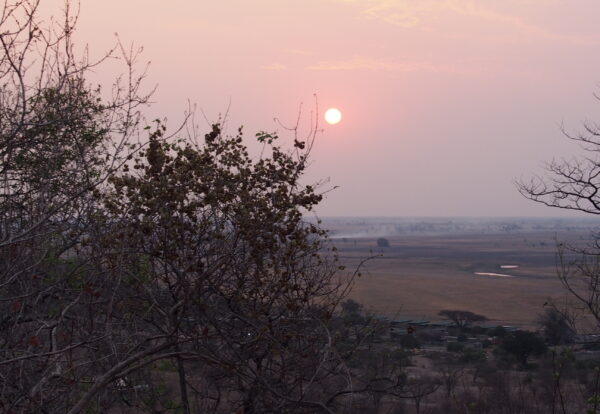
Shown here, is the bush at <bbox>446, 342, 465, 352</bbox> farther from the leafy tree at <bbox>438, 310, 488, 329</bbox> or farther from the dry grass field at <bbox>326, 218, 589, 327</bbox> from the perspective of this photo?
the leafy tree at <bbox>438, 310, 488, 329</bbox>

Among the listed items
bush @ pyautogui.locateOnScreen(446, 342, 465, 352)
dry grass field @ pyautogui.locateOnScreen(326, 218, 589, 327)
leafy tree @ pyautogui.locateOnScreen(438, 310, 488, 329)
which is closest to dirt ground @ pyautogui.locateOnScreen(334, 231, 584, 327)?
dry grass field @ pyautogui.locateOnScreen(326, 218, 589, 327)

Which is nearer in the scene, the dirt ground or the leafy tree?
the leafy tree

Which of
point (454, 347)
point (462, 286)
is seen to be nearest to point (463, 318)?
point (454, 347)

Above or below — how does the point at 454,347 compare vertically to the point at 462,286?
above

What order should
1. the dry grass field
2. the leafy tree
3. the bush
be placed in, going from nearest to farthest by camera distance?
the bush
the leafy tree
the dry grass field

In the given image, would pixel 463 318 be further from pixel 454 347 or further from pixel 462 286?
pixel 462 286

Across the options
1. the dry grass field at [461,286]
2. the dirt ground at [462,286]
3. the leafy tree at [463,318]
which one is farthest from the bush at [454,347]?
the leafy tree at [463,318]

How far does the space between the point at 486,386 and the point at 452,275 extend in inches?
3012

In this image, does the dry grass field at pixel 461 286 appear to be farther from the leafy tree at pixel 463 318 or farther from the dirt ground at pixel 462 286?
the leafy tree at pixel 463 318

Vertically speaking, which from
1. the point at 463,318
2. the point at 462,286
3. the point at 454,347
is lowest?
the point at 462,286

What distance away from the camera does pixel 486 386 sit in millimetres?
34031

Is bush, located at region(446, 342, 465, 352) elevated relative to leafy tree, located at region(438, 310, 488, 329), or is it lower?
elevated

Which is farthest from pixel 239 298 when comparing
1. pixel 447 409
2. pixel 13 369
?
pixel 447 409

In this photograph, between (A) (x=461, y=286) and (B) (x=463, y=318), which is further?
(A) (x=461, y=286)
